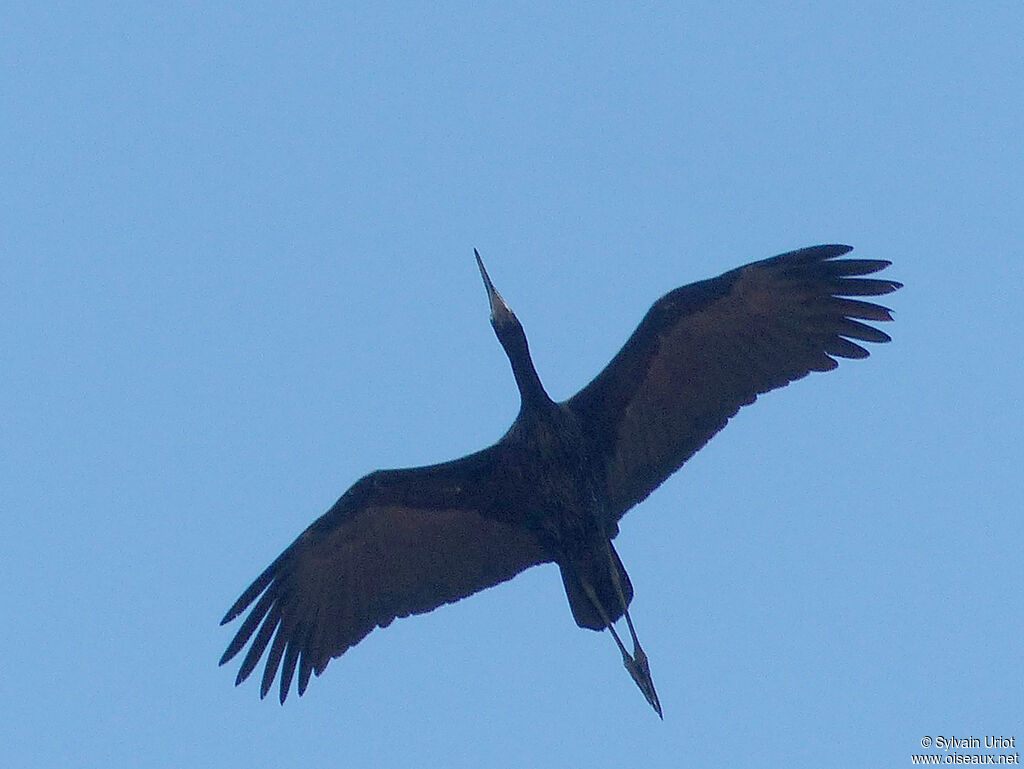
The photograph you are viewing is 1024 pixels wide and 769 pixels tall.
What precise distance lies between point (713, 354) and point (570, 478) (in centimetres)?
172

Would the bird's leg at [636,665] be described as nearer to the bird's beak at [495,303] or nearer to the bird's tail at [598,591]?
the bird's tail at [598,591]

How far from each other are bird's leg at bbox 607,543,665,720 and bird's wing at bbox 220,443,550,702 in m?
0.91

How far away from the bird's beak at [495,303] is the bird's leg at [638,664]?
7.62 feet

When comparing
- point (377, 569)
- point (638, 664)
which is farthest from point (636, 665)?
point (377, 569)

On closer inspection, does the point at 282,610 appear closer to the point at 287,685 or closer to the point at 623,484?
the point at 287,685

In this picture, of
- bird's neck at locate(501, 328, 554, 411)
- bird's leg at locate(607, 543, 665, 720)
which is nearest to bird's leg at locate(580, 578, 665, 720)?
bird's leg at locate(607, 543, 665, 720)

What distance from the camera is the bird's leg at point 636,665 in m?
11.8

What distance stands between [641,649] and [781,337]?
3.09 metres

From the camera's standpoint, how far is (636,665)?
11867 millimetres

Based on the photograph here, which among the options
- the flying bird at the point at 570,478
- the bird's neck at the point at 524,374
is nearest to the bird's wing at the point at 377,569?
the flying bird at the point at 570,478

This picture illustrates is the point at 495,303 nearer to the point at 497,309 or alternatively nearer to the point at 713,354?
A: the point at 497,309

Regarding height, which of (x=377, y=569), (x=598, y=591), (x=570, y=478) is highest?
(x=570, y=478)

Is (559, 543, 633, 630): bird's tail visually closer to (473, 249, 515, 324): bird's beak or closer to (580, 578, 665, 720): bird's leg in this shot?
(580, 578, 665, 720): bird's leg

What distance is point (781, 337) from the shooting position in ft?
39.0
